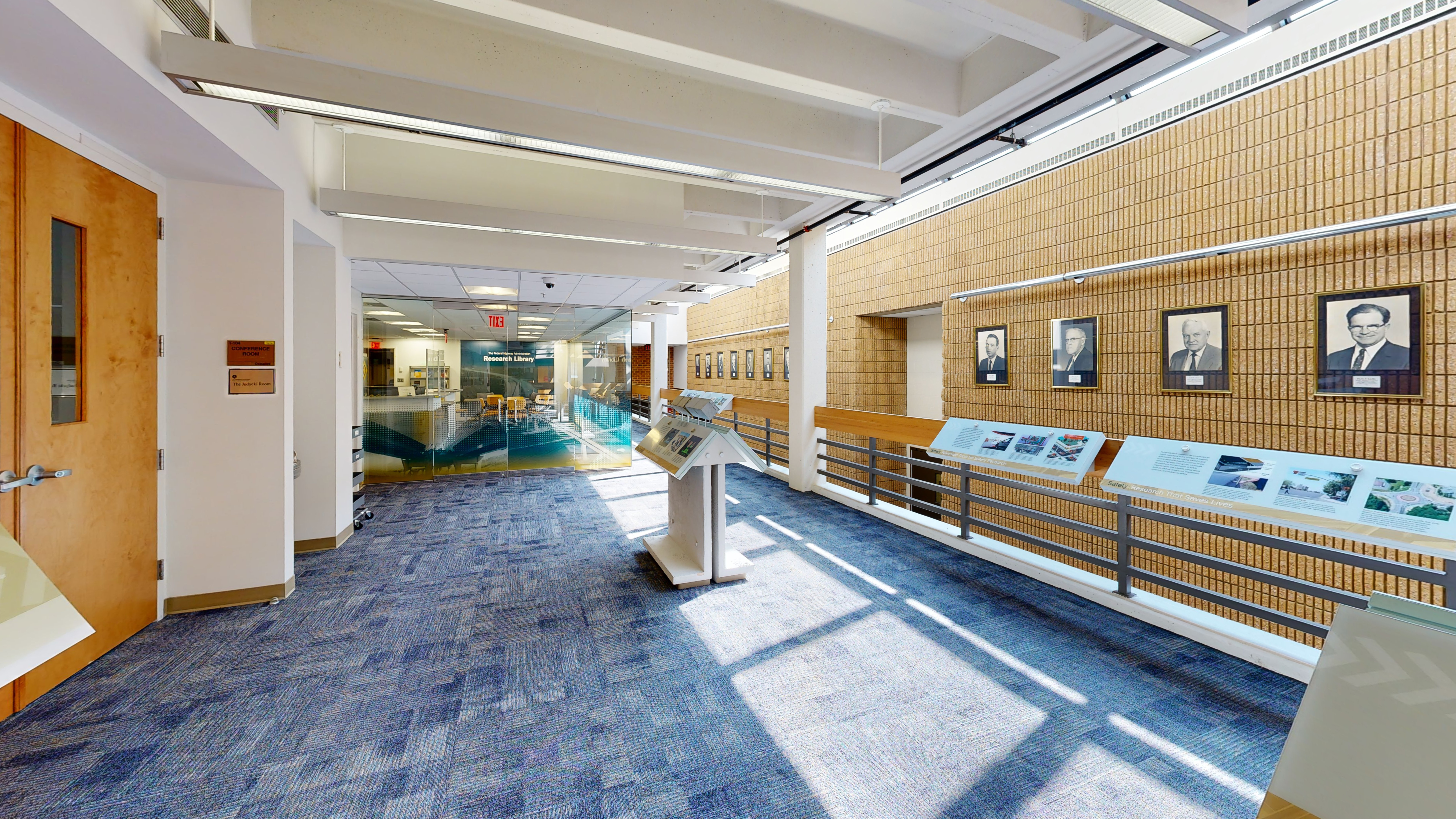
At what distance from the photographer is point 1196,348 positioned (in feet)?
15.9

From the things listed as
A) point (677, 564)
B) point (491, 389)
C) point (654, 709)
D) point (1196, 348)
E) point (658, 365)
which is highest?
point (658, 365)

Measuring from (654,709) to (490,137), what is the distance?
125 inches

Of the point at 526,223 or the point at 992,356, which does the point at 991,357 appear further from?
the point at 526,223

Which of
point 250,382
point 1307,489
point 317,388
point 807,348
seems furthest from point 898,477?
point 317,388

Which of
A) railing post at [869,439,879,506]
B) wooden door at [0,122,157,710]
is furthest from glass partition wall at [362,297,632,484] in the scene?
railing post at [869,439,879,506]

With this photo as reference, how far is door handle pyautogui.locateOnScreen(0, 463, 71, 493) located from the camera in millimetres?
2383

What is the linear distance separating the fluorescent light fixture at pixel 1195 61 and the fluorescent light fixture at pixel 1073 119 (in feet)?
0.37

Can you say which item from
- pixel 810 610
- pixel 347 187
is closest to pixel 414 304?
pixel 347 187

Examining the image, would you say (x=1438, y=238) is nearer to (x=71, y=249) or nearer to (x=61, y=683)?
(x=71, y=249)

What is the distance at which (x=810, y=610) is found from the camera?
358 centimetres

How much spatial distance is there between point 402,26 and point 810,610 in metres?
4.33

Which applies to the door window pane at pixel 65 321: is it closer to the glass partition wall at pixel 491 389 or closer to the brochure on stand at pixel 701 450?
the brochure on stand at pixel 701 450

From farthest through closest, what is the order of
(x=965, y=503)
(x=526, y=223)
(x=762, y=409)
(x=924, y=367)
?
(x=924, y=367) → (x=762, y=409) → (x=526, y=223) → (x=965, y=503)

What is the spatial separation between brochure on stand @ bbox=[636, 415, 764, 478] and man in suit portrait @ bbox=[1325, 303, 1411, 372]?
4171 mm
